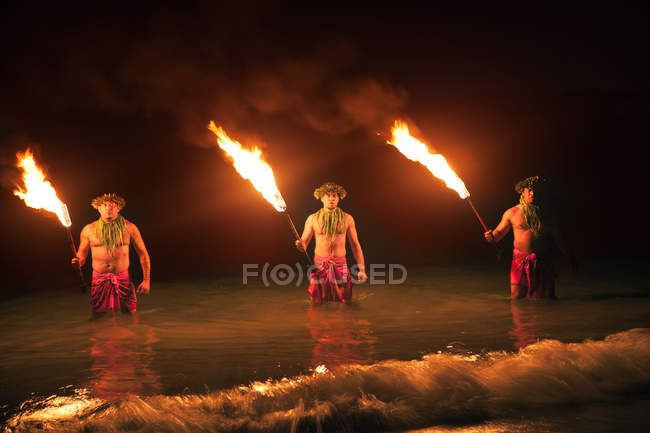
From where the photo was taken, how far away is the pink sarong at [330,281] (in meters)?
10.4

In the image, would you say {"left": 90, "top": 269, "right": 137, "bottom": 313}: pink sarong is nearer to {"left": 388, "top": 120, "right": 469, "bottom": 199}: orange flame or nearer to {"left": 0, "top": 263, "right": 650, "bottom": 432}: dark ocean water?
{"left": 0, "top": 263, "right": 650, "bottom": 432}: dark ocean water

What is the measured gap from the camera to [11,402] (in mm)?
5785

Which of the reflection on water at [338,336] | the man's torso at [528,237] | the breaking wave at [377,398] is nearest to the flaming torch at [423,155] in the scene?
the man's torso at [528,237]

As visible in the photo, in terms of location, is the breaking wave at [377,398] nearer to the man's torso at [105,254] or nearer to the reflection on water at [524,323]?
the reflection on water at [524,323]

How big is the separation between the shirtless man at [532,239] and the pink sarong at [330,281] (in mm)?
2026

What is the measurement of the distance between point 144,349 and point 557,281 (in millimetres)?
7310

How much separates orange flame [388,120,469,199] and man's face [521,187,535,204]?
0.92 metres

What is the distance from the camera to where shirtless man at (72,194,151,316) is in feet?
31.6

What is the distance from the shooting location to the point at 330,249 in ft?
34.2


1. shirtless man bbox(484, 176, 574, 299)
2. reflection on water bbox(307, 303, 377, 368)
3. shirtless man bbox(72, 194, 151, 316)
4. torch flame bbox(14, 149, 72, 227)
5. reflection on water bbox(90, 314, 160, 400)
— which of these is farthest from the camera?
shirtless man bbox(484, 176, 574, 299)

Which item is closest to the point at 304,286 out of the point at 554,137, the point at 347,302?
the point at 347,302

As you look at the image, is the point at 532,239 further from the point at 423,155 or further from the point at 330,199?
the point at 330,199

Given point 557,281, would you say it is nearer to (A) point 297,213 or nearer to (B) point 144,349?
(B) point 144,349

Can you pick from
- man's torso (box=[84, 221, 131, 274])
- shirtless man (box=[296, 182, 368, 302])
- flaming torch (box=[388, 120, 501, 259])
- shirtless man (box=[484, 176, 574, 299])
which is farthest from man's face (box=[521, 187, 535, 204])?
man's torso (box=[84, 221, 131, 274])
